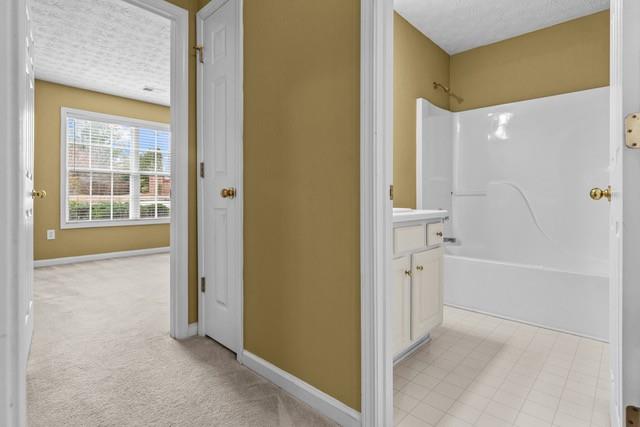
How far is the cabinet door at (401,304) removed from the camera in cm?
169

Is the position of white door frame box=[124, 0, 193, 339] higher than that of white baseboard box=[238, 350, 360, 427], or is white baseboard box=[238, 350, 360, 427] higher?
white door frame box=[124, 0, 193, 339]

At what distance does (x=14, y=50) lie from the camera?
0.77 metres

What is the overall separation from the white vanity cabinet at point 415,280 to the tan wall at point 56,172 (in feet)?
16.2

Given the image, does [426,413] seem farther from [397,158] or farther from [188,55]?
[188,55]

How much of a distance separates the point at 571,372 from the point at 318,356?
143 cm

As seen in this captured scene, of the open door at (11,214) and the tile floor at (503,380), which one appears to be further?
the tile floor at (503,380)

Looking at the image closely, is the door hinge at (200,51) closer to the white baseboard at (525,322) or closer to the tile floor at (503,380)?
the tile floor at (503,380)

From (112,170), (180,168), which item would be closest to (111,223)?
(112,170)

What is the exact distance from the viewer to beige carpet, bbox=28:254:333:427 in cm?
140

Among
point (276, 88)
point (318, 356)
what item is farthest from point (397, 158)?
point (318, 356)

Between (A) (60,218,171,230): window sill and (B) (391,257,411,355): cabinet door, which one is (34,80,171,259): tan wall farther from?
(B) (391,257,411,355): cabinet door

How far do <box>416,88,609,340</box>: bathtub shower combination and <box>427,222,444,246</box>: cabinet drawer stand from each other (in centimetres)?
80

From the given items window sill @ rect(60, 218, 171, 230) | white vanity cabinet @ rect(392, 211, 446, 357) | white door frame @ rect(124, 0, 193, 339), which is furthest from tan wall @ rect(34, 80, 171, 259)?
white vanity cabinet @ rect(392, 211, 446, 357)

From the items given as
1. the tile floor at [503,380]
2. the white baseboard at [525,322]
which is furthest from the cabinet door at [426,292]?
the white baseboard at [525,322]
